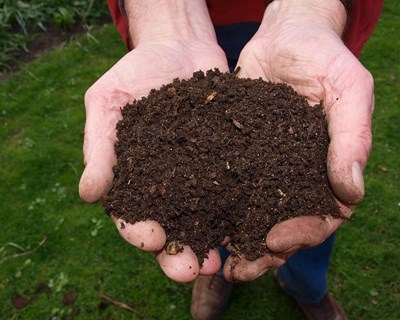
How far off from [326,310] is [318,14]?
161cm

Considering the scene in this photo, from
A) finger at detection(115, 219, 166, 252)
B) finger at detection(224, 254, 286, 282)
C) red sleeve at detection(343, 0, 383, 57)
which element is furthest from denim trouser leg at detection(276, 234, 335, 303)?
finger at detection(115, 219, 166, 252)

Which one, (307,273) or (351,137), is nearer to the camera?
(351,137)

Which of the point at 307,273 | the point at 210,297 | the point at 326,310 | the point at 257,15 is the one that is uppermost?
the point at 257,15

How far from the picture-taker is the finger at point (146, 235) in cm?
163

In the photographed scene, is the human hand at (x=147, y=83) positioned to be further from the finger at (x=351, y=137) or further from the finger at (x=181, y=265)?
the finger at (x=351, y=137)

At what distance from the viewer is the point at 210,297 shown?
2.79 m

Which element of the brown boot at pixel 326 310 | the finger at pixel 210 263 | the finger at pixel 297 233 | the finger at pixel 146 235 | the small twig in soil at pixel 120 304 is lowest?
the brown boot at pixel 326 310

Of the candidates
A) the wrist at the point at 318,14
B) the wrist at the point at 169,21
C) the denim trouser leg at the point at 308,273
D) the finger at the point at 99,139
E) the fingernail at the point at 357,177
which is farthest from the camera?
the denim trouser leg at the point at 308,273

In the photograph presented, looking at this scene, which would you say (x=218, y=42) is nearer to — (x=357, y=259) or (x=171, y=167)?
(x=171, y=167)

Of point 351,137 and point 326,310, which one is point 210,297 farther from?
point 351,137

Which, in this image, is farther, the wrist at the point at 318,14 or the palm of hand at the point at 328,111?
the wrist at the point at 318,14

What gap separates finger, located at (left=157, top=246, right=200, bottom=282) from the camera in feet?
5.38

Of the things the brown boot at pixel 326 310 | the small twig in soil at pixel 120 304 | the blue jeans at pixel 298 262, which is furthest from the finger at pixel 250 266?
the small twig in soil at pixel 120 304

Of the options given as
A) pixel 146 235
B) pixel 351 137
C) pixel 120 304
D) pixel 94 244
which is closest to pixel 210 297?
pixel 120 304
